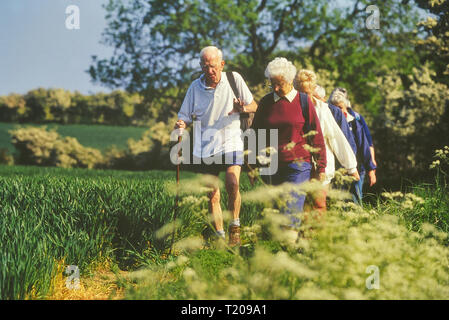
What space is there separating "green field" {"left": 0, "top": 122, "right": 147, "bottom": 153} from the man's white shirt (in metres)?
38.3

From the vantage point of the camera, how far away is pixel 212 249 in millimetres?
4461

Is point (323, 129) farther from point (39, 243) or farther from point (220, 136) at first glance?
point (39, 243)

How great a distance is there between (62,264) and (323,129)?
9.02 feet

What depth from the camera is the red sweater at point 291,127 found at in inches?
155

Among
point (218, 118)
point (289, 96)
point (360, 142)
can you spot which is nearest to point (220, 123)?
point (218, 118)

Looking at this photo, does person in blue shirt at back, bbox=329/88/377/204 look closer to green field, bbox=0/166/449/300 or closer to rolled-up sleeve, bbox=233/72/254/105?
green field, bbox=0/166/449/300

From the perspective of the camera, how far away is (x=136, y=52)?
22.0 m

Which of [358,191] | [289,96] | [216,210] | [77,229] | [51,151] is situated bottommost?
[51,151]

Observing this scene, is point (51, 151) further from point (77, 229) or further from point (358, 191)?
point (358, 191)

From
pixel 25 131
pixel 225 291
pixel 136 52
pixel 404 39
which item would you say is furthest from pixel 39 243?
pixel 25 131

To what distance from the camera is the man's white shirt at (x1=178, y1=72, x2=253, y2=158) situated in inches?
179

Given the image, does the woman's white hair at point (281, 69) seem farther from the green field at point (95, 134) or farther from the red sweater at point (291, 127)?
the green field at point (95, 134)

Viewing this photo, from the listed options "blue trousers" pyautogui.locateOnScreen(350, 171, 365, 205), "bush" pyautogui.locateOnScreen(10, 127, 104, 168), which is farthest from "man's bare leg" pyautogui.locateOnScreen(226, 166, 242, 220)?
"bush" pyautogui.locateOnScreen(10, 127, 104, 168)

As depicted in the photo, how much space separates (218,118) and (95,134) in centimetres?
4746
